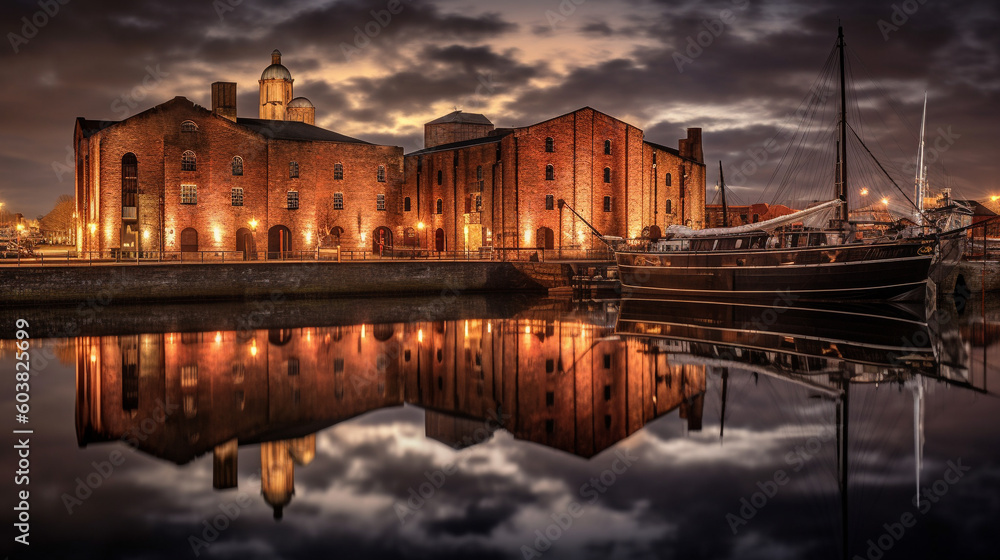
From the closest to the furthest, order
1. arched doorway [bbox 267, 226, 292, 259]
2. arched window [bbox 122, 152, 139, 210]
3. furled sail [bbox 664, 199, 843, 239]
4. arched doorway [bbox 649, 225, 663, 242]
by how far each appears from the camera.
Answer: furled sail [bbox 664, 199, 843, 239] < arched window [bbox 122, 152, 139, 210] < arched doorway [bbox 267, 226, 292, 259] < arched doorway [bbox 649, 225, 663, 242]

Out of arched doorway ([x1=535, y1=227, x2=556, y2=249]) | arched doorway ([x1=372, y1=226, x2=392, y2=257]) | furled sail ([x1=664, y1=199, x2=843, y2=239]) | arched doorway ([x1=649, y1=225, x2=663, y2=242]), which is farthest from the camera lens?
arched doorway ([x1=649, y1=225, x2=663, y2=242])

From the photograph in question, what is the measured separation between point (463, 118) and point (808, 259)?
4520 cm

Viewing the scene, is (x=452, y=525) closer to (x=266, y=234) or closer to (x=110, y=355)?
(x=110, y=355)

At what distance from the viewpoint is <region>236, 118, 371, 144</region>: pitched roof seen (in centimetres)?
4981

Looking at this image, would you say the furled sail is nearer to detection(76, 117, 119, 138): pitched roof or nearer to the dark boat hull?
the dark boat hull

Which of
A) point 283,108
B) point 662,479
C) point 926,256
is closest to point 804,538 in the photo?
point 662,479

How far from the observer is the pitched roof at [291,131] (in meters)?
49.8

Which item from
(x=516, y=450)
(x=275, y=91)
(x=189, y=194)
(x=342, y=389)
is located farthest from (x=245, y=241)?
(x=516, y=450)

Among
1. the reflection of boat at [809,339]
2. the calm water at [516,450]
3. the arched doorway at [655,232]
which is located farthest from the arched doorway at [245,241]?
the calm water at [516,450]

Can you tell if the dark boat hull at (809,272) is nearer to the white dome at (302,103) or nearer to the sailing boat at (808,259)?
the sailing boat at (808,259)

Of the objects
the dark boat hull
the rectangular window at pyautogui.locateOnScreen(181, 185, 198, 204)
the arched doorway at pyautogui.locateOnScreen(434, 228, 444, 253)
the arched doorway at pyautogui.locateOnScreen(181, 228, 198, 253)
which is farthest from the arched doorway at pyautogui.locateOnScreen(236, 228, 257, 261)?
the dark boat hull

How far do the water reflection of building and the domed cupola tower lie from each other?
57392 mm

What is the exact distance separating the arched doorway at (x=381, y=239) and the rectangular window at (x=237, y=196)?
9.74 metres

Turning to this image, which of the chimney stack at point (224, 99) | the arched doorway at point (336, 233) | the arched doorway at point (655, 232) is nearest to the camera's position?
the arched doorway at point (336, 233)
